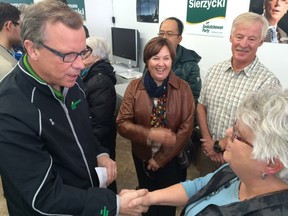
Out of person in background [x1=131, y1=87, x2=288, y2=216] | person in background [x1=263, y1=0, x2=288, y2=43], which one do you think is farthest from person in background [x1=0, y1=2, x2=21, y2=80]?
person in background [x1=263, y1=0, x2=288, y2=43]

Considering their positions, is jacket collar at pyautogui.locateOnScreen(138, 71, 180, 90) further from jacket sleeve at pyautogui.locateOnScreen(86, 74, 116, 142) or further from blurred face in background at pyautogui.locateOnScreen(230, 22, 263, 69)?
blurred face in background at pyautogui.locateOnScreen(230, 22, 263, 69)

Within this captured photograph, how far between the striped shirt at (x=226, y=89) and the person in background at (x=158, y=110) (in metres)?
0.22

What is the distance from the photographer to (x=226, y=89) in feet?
6.02

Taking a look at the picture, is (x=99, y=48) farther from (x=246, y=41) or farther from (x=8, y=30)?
(x=246, y=41)

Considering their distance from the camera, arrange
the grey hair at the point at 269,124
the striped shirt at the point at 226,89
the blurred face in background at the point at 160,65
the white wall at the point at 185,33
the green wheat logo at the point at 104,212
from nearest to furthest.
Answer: the grey hair at the point at 269,124 → the green wheat logo at the point at 104,212 → the striped shirt at the point at 226,89 → the blurred face in background at the point at 160,65 → the white wall at the point at 185,33

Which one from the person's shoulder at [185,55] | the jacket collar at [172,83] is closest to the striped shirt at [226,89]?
the jacket collar at [172,83]

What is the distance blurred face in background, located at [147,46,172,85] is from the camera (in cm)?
180

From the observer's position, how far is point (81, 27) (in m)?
1.02

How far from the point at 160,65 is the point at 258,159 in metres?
1.09

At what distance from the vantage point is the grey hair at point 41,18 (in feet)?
3.07

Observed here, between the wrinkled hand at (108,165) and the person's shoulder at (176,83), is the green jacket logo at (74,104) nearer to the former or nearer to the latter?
the wrinkled hand at (108,165)

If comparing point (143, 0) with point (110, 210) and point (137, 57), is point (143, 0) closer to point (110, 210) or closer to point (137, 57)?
point (137, 57)

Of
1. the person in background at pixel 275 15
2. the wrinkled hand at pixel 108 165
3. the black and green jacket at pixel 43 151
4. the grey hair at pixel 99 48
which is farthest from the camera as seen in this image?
the person in background at pixel 275 15

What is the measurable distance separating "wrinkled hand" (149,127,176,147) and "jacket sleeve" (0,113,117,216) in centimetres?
69
